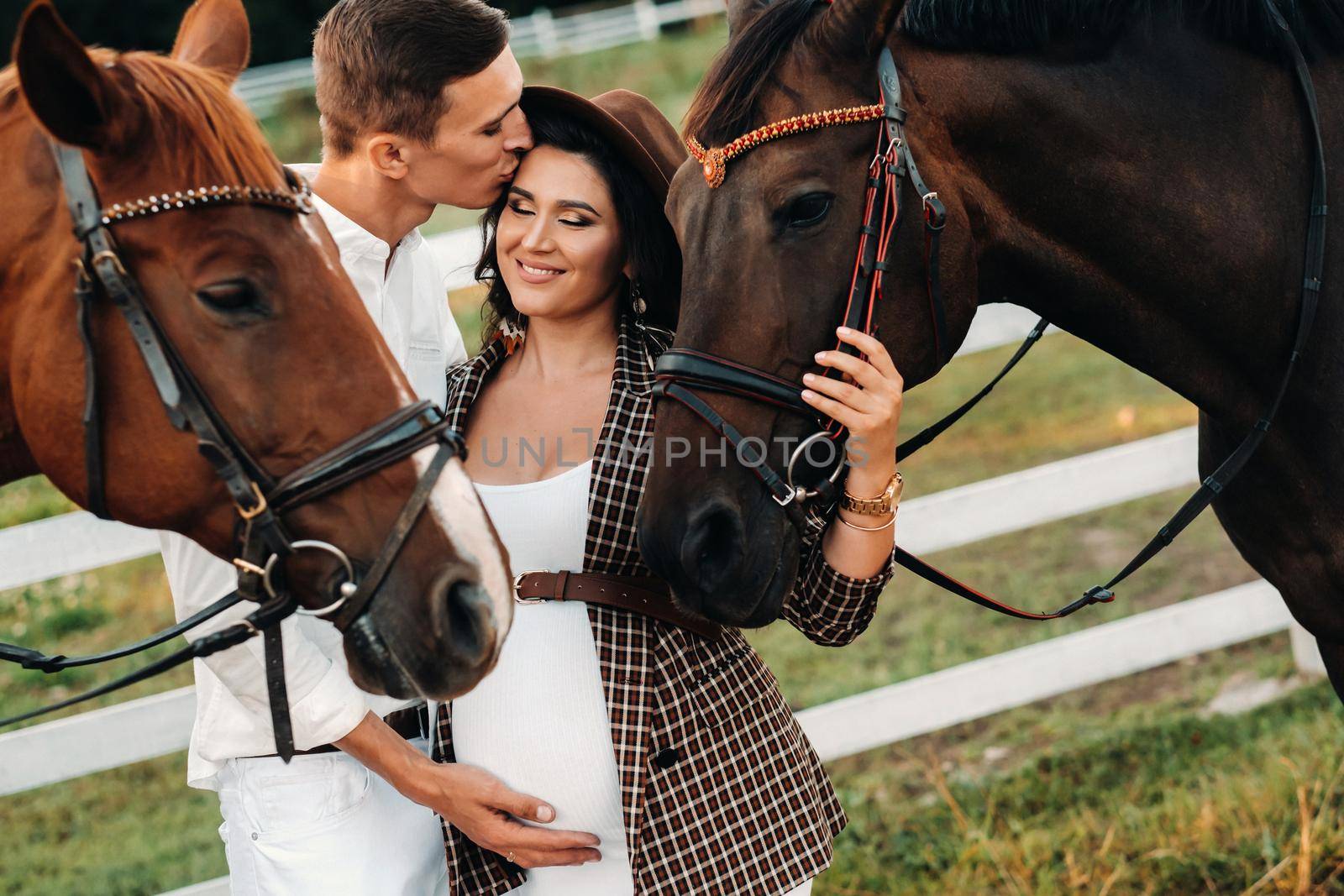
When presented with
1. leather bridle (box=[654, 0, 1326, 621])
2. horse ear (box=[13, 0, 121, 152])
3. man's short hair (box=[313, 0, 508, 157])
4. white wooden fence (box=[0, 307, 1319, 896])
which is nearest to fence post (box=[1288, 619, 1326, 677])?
white wooden fence (box=[0, 307, 1319, 896])

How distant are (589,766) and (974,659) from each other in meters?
3.12

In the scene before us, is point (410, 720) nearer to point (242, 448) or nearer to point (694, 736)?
point (694, 736)

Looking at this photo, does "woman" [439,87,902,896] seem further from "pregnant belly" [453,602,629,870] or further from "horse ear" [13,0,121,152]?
"horse ear" [13,0,121,152]

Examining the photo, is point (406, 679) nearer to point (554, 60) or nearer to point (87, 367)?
point (87, 367)

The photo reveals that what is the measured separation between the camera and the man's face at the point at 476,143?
225 centimetres

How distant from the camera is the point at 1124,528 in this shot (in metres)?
5.94

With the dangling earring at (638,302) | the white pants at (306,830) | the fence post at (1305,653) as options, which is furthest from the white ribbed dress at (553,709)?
the fence post at (1305,653)

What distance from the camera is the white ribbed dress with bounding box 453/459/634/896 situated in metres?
2.00

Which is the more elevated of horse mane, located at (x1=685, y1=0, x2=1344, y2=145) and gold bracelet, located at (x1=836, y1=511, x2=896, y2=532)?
horse mane, located at (x1=685, y1=0, x2=1344, y2=145)

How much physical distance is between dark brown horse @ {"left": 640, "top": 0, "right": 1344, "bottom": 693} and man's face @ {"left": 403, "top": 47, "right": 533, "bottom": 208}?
1.43ft

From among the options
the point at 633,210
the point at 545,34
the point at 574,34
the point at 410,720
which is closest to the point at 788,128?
the point at 633,210

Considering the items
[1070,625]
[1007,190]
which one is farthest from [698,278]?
[1070,625]

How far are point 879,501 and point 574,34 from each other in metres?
16.6

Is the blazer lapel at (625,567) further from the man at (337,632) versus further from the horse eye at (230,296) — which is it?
the horse eye at (230,296)
